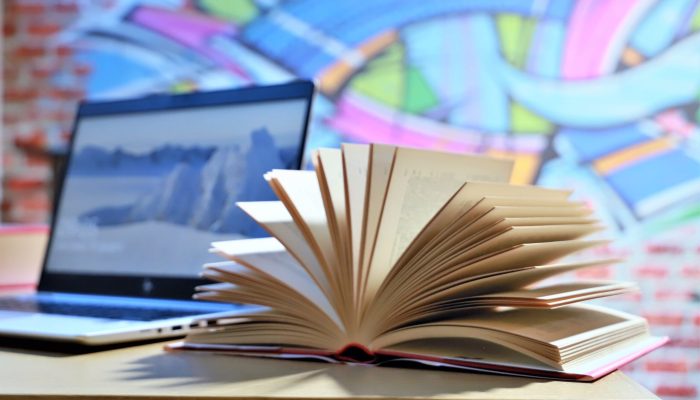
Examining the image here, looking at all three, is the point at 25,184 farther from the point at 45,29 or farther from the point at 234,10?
the point at 234,10

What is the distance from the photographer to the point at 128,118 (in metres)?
1.09

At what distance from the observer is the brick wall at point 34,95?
265 cm

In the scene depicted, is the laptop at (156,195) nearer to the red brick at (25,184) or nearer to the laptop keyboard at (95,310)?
the laptop keyboard at (95,310)

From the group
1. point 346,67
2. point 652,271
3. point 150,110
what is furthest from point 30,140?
point 652,271

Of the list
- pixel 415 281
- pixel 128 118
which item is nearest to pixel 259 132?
pixel 128 118

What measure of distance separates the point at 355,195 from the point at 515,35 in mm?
2004

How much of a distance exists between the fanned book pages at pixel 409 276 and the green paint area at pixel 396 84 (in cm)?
184

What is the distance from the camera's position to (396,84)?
251 centimetres

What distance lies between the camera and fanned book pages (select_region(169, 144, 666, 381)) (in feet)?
1.91

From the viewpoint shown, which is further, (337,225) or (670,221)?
(670,221)

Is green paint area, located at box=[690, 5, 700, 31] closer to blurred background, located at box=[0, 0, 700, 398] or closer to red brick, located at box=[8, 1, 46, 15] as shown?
blurred background, located at box=[0, 0, 700, 398]

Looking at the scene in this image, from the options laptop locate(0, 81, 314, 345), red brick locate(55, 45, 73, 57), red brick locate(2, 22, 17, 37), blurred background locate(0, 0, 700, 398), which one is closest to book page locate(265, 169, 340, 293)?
laptop locate(0, 81, 314, 345)

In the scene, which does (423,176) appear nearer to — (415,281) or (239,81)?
(415,281)

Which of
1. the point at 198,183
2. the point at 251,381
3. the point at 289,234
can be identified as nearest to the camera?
the point at 251,381
